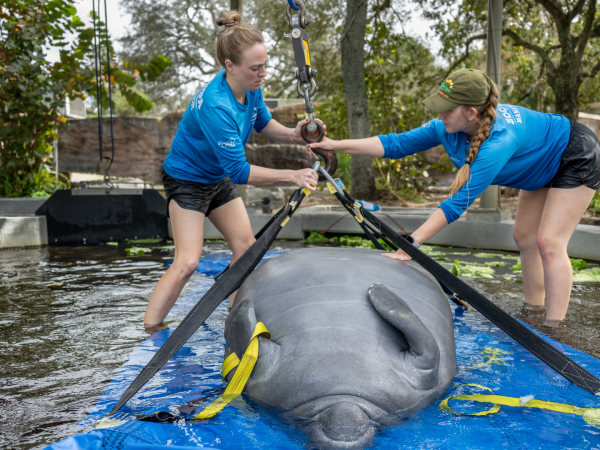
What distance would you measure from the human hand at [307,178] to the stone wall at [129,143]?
17.9 m

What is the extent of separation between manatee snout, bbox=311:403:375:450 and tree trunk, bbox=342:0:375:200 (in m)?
9.21

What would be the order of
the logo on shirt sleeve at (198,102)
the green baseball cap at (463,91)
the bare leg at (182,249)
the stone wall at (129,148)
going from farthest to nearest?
the stone wall at (129,148) → the bare leg at (182,249) → the logo on shirt sleeve at (198,102) → the green baseball cap at (463,91)

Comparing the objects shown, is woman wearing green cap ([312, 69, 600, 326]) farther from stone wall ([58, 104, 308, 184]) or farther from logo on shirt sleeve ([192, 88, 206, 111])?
stone wall ([58, 104, 308, 184])

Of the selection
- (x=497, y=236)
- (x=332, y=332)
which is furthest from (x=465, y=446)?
(x=497, y=236)

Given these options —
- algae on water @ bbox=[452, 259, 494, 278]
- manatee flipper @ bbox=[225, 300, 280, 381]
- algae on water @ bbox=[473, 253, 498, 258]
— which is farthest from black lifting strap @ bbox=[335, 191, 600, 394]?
algae on water @ bbox=[473, 253, 498, 258]

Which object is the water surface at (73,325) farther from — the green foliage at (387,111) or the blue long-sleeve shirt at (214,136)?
the green foliage at (387,111)

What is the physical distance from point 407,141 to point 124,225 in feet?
19.5

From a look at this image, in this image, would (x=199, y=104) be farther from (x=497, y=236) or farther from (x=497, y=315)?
(x=497, y=236)

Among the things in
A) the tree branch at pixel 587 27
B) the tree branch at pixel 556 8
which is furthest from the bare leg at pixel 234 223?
the tree branch at pixel 556 8

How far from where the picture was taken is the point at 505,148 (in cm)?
290

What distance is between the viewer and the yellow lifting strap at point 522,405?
2148 mm

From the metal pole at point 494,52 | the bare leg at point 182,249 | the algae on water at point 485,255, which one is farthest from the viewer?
the metal pole at point 494,52

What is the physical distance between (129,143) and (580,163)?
1973 centimetres

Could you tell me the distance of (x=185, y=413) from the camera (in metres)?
2.17
